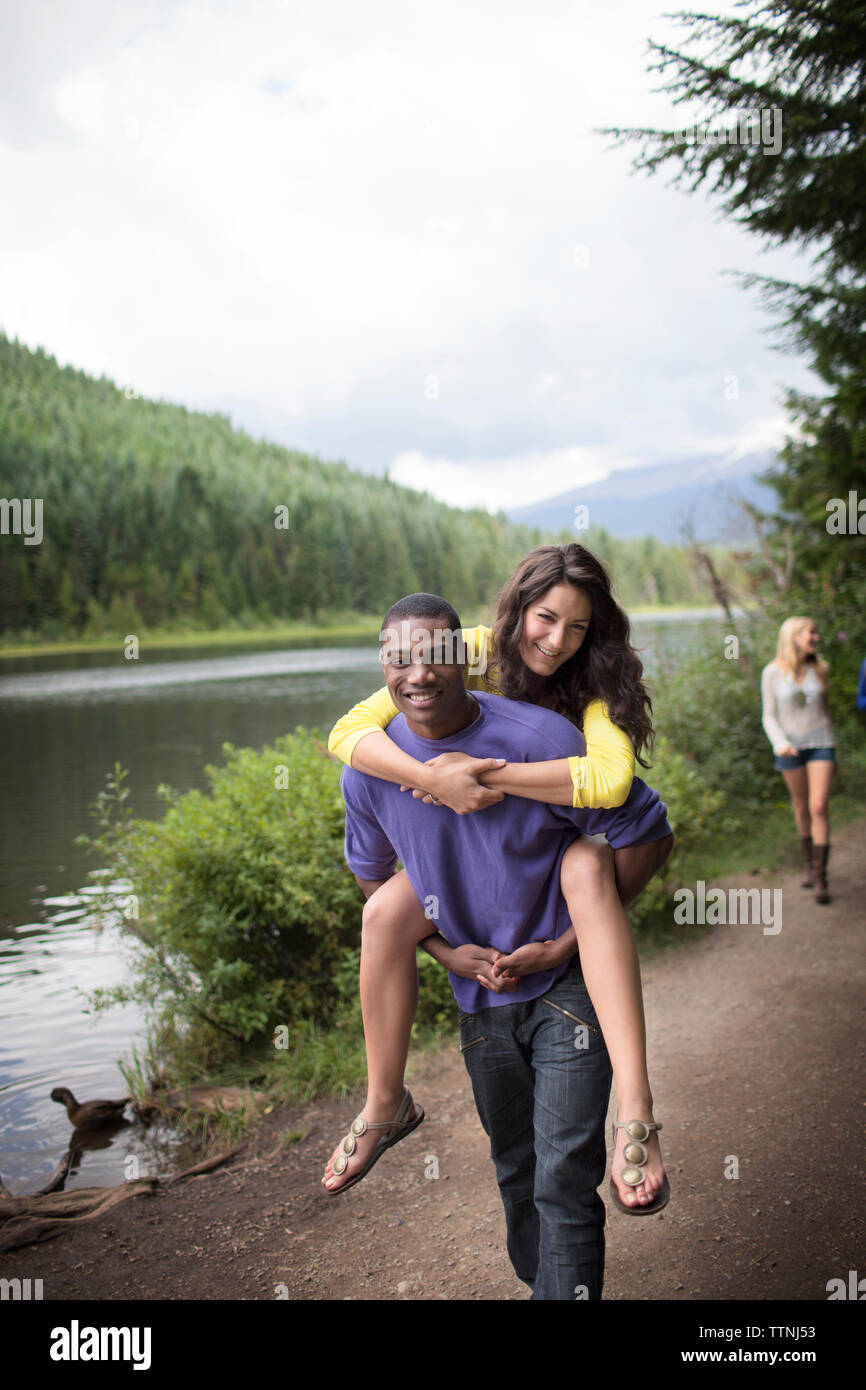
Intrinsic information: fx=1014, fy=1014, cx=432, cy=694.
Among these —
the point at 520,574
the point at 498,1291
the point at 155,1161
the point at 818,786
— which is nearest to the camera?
the point at 520,574

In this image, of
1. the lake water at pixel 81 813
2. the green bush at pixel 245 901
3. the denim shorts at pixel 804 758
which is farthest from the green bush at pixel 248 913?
the denim shorts at pixel 804 758

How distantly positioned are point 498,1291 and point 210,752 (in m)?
17.8

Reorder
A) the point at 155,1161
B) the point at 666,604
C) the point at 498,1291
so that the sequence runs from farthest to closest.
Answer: the point at 666,604 → the point at 155,1161 → the point at 498,1291

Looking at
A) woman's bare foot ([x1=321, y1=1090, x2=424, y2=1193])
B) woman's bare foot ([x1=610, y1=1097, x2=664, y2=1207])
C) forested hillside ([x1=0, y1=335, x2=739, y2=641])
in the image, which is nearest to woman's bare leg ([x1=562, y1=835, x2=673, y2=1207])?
woman's bare foot ([x1=610, y1=1097, x2=664, y2=1207])

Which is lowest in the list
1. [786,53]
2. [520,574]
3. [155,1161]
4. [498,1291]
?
[155,1161]

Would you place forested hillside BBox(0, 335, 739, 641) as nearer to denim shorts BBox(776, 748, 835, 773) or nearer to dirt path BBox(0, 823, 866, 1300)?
denim shorts BBox(776, 748, 835, 773)

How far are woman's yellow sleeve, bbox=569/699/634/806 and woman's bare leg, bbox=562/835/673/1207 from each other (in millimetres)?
145

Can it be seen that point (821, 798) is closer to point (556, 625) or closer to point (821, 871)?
point (821, 871)

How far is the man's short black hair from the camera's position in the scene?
7.75ft

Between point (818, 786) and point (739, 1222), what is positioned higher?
point (818, 786)
